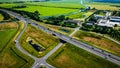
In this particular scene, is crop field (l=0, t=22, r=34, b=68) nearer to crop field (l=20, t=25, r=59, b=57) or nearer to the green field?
the green field

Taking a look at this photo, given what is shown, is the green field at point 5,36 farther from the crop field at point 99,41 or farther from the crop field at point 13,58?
the crop field at point 99,41

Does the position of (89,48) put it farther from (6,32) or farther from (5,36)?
(6,32)

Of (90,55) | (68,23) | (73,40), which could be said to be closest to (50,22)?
(68,23)

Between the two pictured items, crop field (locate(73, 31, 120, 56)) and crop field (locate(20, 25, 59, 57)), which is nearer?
crop field (locate(20, 25, 59, 57))

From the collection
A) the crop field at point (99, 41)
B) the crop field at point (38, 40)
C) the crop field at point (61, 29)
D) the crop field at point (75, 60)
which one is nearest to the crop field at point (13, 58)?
the crop field at point (38, 40)

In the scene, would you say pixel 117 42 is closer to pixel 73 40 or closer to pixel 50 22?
pixel 73 40

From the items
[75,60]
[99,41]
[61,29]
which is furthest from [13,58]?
[61,29]

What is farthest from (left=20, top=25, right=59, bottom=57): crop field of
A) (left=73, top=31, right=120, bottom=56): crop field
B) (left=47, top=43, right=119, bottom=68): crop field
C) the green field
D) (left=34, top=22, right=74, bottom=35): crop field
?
(left=73, top=31, right=120, bottom=56): crop field
